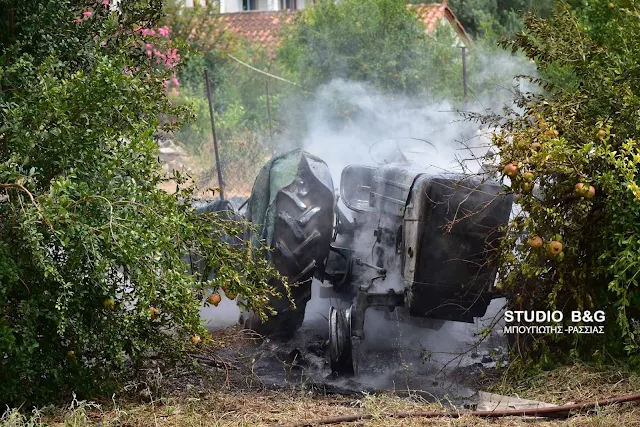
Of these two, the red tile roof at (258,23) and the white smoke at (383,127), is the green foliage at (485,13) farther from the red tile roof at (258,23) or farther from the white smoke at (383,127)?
the white smoke at (383,127)

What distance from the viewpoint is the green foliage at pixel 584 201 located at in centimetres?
539

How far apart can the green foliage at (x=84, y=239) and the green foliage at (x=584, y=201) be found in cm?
186

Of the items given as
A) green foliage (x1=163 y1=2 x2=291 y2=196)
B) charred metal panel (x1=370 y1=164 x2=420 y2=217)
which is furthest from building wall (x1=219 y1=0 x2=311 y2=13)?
charred metal panel (x1=370 y1=164 x2=420 y2=217)

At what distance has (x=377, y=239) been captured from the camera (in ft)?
24.5

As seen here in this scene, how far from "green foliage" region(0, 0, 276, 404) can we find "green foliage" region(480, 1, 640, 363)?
6.11 feet

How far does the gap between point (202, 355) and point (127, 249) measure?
193cm

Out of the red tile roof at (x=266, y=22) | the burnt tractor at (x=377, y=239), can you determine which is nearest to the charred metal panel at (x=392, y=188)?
the burnt tractor at (x=377, y=239)

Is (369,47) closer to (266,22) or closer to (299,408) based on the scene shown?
(299,408)

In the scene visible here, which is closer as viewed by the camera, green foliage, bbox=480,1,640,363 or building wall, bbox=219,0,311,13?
green foliage, bbox=480,1,640,363

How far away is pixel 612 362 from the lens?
5754mm

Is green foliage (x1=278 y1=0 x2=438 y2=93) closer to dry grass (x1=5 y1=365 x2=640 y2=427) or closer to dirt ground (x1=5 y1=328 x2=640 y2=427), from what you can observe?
dirt ground (x1=5 y1=328 x2=640 y2=427)

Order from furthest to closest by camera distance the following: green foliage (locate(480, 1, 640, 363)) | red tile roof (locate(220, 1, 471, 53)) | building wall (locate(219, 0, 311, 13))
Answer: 1. building wall (locate(219, 0, 311, 13))
2. red tile roof (locate(220, 1, 471, 53))
3. green foliage (locate(480, 1, 640, 363))

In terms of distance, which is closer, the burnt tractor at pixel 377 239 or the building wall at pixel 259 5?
the burnt tractor at pixel 377 239

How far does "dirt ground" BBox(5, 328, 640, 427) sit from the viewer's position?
15.9 ft
